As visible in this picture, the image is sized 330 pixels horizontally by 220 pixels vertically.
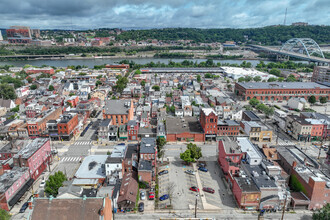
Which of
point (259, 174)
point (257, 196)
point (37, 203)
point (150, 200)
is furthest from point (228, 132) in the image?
point (37, 203)

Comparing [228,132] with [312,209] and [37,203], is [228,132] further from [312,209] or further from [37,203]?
[37,203]

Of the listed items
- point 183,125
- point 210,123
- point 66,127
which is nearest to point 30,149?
point 66,127

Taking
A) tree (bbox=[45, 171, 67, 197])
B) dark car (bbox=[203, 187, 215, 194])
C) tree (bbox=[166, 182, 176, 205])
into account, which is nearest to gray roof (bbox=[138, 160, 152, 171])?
tree (bbox=[166, 182, 176, 205])

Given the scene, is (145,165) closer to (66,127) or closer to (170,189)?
(170,189)

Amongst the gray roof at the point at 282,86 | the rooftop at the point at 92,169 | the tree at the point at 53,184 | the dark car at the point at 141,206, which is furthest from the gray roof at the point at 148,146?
the gray roof at the point at 282,86

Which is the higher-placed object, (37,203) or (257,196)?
(37,203)

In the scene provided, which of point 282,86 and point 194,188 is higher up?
point 282,86
